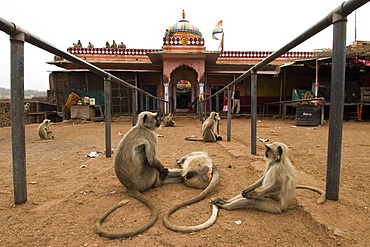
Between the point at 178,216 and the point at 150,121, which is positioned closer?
the point at 178,216

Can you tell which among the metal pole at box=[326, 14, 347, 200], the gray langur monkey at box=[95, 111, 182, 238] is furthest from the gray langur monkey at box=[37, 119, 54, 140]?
the metal pole at box=[326, 14, 347, 200]

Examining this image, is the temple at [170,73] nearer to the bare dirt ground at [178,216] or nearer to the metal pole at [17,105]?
the bare dirt ground at [178,216]

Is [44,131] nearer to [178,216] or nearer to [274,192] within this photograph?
[178,216]

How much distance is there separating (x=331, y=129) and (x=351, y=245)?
94 cm

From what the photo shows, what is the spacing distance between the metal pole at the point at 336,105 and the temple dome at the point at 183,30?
19.4m

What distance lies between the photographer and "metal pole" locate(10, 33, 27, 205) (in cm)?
203

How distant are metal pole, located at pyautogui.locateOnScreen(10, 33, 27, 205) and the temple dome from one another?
19408 millimetres

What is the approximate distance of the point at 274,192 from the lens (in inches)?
77.7

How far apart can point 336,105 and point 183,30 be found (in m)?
20.0

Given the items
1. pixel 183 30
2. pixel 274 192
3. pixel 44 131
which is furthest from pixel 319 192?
pixel 183 30

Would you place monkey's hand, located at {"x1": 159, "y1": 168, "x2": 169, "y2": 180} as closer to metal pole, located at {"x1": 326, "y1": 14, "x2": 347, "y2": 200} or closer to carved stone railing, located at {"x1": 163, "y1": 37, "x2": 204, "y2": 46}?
metal pole, located at {"x1": 326, "y1": 14, "x2": 347, "y2": 200}

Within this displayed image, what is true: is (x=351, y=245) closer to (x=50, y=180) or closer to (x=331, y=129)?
(x=331, y=129)

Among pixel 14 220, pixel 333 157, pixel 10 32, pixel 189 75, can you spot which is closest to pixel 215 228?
pixel 333 157

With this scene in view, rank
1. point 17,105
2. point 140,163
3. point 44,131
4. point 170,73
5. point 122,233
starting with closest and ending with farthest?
point 122,233 < point 17,105 < point 140,163 < point 44,131 < point 170,73
